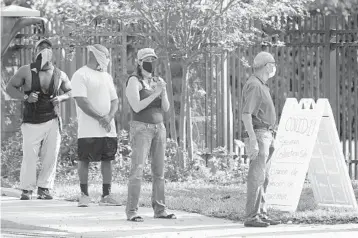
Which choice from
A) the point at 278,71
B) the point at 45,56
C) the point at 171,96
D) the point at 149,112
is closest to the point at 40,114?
the point at 45,56

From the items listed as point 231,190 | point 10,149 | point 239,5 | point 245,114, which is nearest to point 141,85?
point 245,114

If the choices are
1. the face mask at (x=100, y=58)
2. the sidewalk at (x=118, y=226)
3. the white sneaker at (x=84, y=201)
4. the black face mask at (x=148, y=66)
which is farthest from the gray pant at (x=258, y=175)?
the face mask at (x=100, y=58)

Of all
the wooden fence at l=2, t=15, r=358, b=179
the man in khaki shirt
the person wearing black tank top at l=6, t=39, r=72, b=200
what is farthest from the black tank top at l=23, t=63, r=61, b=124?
the man in khaki shirt

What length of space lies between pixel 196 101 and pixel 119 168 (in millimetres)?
1780

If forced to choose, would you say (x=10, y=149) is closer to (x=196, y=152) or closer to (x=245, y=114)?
(x=196, y=152)

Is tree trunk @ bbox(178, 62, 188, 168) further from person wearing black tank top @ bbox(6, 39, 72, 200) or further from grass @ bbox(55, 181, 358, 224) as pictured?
person wearing black tank top @ bbox(6, 39, 72, 200)

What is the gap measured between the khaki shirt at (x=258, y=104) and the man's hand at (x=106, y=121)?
2.35 meters

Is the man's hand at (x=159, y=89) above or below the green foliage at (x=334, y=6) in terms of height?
below

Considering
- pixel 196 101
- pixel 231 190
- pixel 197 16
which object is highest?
pixel 197 16

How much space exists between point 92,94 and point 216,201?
6.56 feet

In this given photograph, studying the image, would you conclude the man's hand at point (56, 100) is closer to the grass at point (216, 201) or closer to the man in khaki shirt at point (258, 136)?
the grass at point (216, 201)

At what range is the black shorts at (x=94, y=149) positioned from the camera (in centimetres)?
1277

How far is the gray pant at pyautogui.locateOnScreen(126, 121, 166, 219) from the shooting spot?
1132 centimetres

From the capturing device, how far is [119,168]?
53.2 feet
